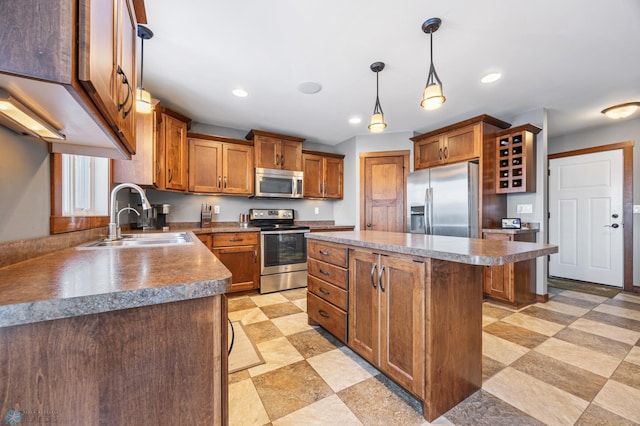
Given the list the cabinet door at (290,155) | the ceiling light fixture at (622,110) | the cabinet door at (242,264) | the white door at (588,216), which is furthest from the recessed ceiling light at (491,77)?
the cabinet door at (242,264)

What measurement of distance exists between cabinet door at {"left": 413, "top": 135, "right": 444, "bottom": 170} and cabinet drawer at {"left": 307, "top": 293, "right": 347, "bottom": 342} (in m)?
2.58

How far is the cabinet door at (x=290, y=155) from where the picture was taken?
395cm

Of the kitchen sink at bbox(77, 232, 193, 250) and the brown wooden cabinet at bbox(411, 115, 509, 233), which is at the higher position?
the brown wooden cabinet at bbox(411, 115, 509, 233)

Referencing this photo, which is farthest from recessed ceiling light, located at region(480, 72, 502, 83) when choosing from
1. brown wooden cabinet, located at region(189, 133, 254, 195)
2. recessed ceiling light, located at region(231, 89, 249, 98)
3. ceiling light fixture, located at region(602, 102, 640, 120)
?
brown wooden cabinet, located at region(189, 133, 254, 195)

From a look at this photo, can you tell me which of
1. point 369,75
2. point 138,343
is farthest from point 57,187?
point 369,75

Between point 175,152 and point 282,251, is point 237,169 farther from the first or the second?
point 282,251

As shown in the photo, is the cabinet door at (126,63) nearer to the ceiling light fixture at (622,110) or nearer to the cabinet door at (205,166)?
the cabinet door at (205,166)

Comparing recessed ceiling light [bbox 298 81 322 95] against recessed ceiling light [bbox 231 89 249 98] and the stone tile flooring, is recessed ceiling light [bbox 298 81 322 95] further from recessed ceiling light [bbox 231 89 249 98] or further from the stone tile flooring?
the stone tile flooring

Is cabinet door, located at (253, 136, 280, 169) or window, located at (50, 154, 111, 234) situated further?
cabinet door, located at (253, 136, 280, 169)

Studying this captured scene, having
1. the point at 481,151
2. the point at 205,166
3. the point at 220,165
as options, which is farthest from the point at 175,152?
the point at 481,151

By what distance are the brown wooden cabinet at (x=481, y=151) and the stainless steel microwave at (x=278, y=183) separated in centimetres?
204

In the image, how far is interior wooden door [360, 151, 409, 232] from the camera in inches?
159

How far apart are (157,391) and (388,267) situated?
3.98 ft

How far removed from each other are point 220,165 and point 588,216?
5.40 m
